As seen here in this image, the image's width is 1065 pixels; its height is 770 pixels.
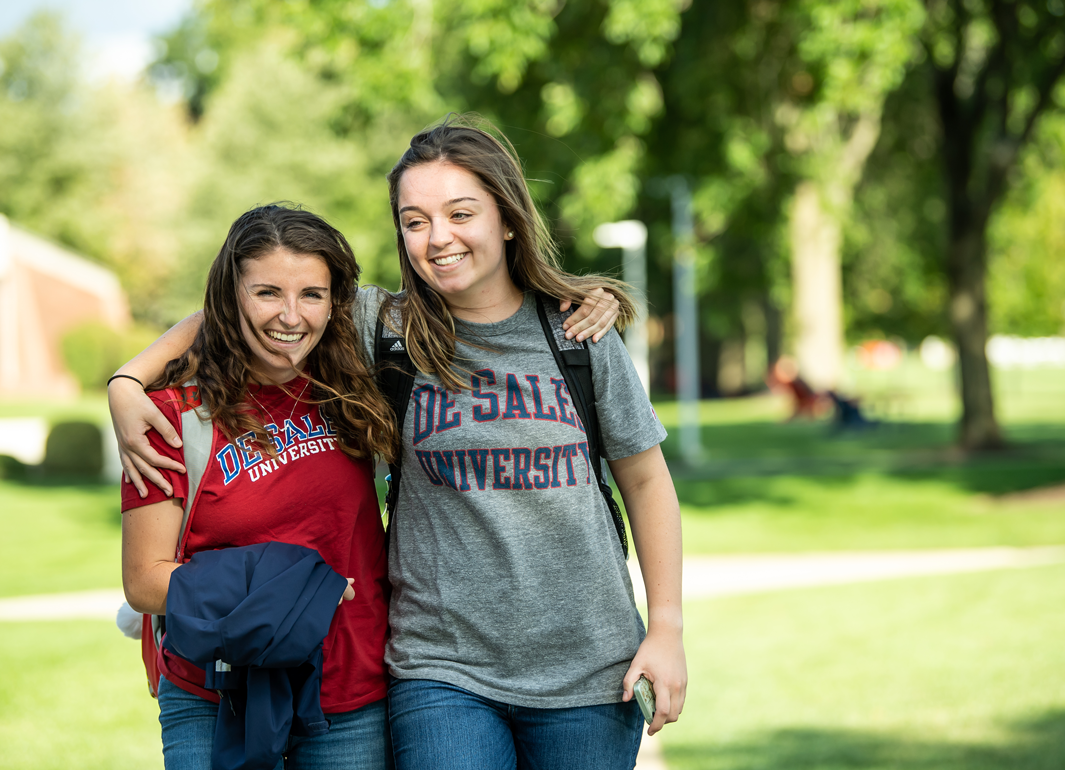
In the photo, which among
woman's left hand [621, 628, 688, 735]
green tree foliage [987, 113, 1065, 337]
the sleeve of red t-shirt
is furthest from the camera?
green tree foliage [987, 113, 1065, 337]

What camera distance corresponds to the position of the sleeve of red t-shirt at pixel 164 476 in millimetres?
2076

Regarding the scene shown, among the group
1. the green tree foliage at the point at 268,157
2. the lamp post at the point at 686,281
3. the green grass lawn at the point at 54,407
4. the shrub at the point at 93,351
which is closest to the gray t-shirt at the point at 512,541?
the lamp post at the point at 686,281

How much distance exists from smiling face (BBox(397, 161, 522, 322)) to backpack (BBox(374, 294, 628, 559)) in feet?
0.52

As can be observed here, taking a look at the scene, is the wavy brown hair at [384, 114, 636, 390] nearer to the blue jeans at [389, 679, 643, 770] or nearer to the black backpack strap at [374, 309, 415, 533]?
the black backpack strap at [374, 309, 415, 533]

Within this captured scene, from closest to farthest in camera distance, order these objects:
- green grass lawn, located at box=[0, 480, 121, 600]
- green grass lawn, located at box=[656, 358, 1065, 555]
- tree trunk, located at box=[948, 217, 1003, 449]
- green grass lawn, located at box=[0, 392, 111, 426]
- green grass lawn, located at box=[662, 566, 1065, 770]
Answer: green grass lawn, located at box=[662, 566, 1065, 770] → green grass lawn, located at box=[0, 480, 121, 600] → green grass lawn, located at box=[656, 358, 1065, 555] → tree trunk, located at box=[948, 217, 1003, 449] → green grass lawn, located at box=[0, 392, 111, 426]

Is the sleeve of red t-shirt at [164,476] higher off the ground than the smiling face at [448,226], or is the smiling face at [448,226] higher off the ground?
the smiling face at [448,226]

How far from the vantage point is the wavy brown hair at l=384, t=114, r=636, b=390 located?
2266mm

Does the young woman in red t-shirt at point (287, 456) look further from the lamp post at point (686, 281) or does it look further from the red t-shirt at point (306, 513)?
the lamp post at point (686, 281)

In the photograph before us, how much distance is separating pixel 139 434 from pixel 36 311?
3817cm

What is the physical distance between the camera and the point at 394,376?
2.32 meters

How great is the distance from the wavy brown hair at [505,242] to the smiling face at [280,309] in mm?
208

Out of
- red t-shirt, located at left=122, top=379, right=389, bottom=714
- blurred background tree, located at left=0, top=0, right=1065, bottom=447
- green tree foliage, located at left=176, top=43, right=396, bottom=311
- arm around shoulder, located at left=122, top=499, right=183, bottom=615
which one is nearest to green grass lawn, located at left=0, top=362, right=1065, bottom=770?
blurred background tree, located at left=0, top=0, right=1065, bottom=447

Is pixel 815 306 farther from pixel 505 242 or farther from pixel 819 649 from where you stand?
pixel 505 242

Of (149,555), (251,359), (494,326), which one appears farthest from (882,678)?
(149,555)
